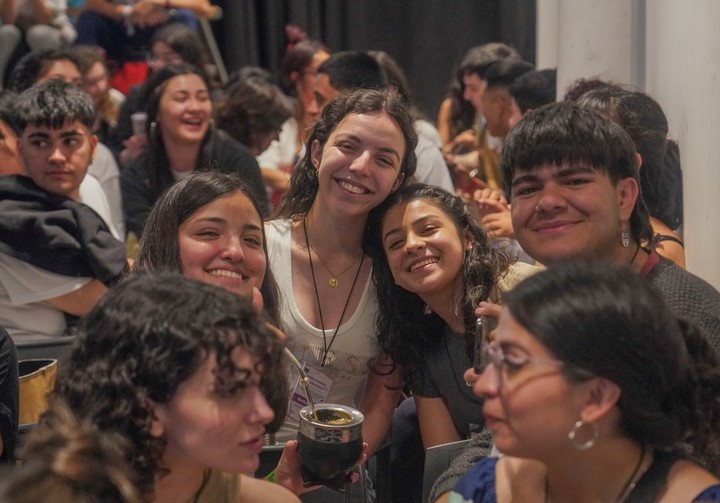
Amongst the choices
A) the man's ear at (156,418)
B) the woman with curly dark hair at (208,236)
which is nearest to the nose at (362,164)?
the woman with curly dark hair at (208,236)

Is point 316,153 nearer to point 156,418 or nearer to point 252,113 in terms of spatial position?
point 156,418

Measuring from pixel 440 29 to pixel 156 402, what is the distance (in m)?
6.59

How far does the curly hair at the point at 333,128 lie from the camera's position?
9.89ft

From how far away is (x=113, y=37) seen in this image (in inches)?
253

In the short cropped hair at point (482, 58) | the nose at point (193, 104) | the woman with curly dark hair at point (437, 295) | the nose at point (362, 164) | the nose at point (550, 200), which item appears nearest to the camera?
the nose at point (550, 200)

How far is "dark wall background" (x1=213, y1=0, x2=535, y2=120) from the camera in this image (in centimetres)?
772

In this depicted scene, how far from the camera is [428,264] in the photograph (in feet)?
8.91

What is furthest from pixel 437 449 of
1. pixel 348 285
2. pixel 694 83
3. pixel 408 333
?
pixel 694 83

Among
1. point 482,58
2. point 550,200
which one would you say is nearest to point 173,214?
point 550,200

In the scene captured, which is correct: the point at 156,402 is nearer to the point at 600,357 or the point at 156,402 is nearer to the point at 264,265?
the point at 600,357

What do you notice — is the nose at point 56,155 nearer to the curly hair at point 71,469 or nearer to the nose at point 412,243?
the nose at point 412,243

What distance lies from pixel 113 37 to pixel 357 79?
7.58 ft

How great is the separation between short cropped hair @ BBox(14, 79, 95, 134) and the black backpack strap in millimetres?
2393

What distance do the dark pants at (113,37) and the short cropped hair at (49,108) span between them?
112 inches
